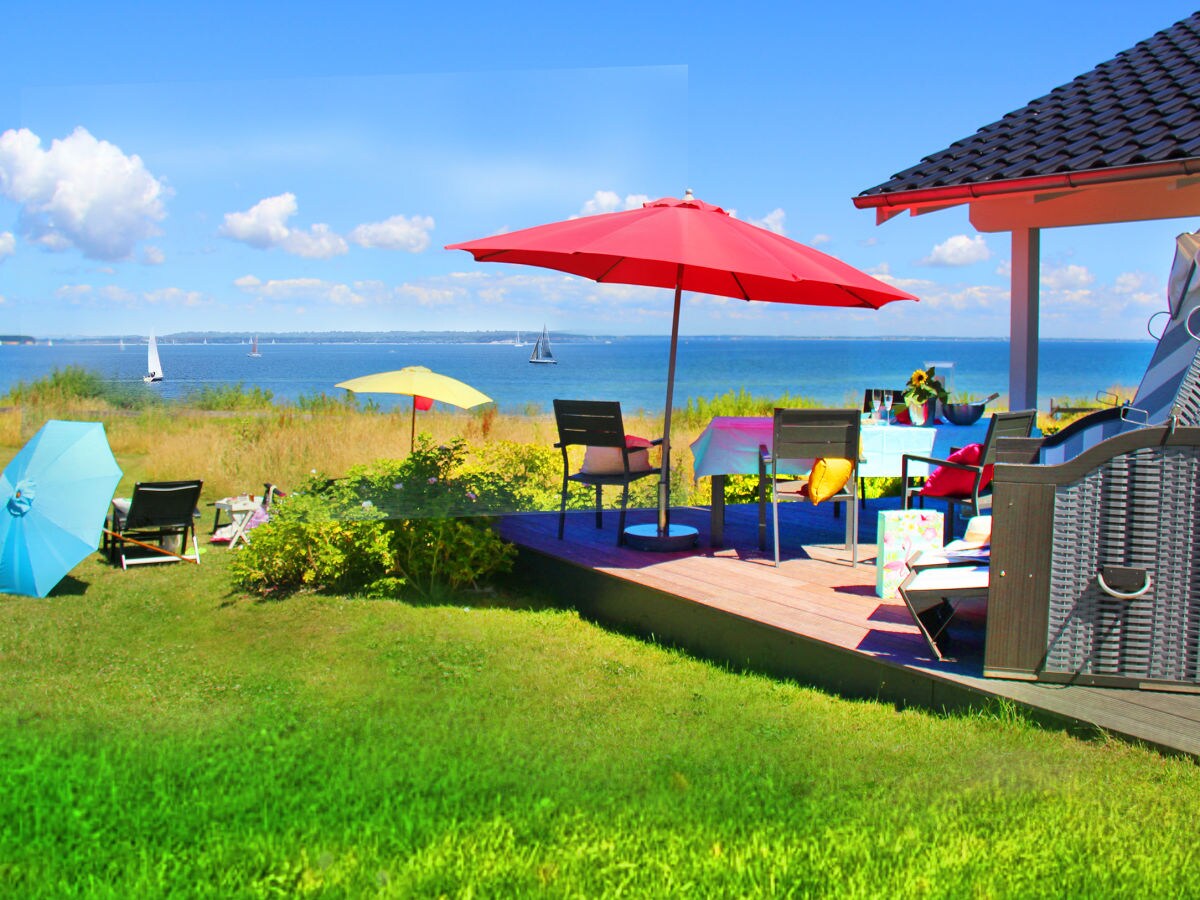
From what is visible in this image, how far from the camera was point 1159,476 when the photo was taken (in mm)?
3387

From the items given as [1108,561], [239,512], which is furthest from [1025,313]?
[239,512]

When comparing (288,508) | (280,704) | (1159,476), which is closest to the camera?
(1159,476)

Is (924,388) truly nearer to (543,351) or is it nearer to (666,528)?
(666,528)

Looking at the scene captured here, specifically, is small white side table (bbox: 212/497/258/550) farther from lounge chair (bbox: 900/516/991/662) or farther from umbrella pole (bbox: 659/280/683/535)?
lounge chair (bbox: 900/516/991/662)

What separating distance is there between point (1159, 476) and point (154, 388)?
21.7 feet

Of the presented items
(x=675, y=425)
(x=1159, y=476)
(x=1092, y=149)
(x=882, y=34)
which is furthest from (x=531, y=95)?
(x=882, y=34)

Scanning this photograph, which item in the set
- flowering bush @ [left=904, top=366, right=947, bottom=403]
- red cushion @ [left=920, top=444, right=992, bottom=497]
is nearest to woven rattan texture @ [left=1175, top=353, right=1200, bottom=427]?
red cushion @ [left=920, top=444, right=992, bottom=497]

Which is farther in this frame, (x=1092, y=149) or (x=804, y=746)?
(x=1092, y=149)

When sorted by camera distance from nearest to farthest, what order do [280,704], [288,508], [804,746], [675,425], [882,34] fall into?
[804,746] < [280,704] < [288,508] < [675,425] < [882,34]

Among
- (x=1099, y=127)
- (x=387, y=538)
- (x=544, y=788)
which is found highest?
(x=1099, y=127)

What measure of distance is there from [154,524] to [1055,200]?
7033 mm

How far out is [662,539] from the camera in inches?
244

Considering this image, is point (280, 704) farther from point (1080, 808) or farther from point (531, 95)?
point (531, 95)

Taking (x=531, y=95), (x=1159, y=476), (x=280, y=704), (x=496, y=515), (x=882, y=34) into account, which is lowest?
(x=280, y=704)
